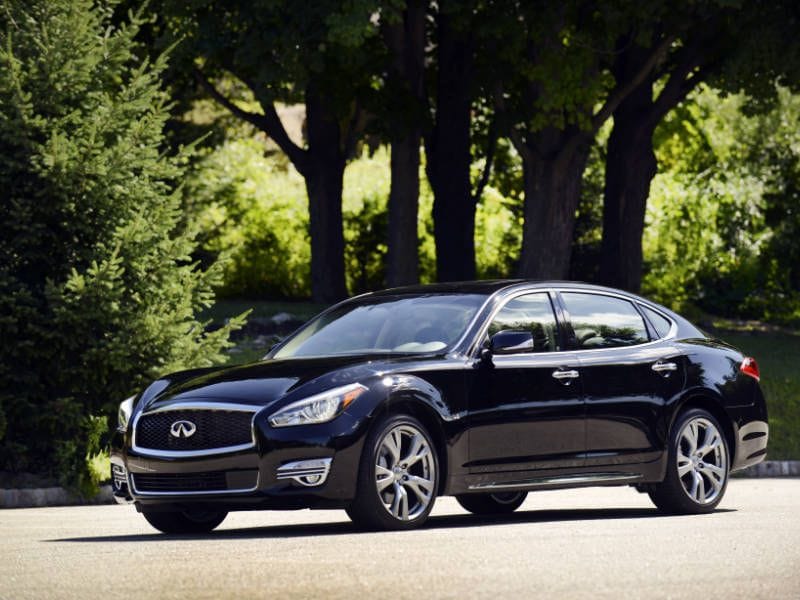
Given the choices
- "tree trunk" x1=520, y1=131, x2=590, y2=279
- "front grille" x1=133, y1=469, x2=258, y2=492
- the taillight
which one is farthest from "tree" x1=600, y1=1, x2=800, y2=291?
"front grille" x1=133, y1=469, x2=258, y2=492

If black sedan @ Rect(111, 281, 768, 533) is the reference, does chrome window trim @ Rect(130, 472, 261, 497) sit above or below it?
below

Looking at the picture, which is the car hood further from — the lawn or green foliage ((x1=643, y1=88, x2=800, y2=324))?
green foliage ((x1=643, y1=88, x2=800, y2=324))

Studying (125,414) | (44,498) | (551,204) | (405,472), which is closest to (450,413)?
(405,472)

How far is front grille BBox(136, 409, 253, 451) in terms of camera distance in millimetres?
11234

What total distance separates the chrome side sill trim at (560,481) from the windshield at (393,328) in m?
0.96

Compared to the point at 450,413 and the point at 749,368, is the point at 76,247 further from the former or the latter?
the point at 749,368

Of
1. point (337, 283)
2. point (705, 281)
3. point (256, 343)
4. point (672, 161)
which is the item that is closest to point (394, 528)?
point (256, 343)

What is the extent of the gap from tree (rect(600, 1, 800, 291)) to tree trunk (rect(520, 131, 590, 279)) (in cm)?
200

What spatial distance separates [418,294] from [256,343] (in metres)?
14.6

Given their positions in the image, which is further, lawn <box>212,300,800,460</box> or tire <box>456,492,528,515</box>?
lawn <box>212,300,800,460</box>

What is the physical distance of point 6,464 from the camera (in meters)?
16.9

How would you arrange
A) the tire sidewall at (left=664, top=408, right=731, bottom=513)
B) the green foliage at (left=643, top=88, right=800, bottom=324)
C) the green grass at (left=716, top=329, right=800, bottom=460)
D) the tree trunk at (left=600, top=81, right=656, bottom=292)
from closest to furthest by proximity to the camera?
the tire sidewall at (left=664, top=408, right=731, bottom=513) → the green grass at (left=716, top=329, right=800, bottom=460) → the tree trunk at (left=600, top=81, right=656, bottom=292) → the green foliage at (left=643, top=88, right=800, bottom=324)

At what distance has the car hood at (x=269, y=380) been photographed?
11273 mm

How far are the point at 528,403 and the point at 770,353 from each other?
1829cm
